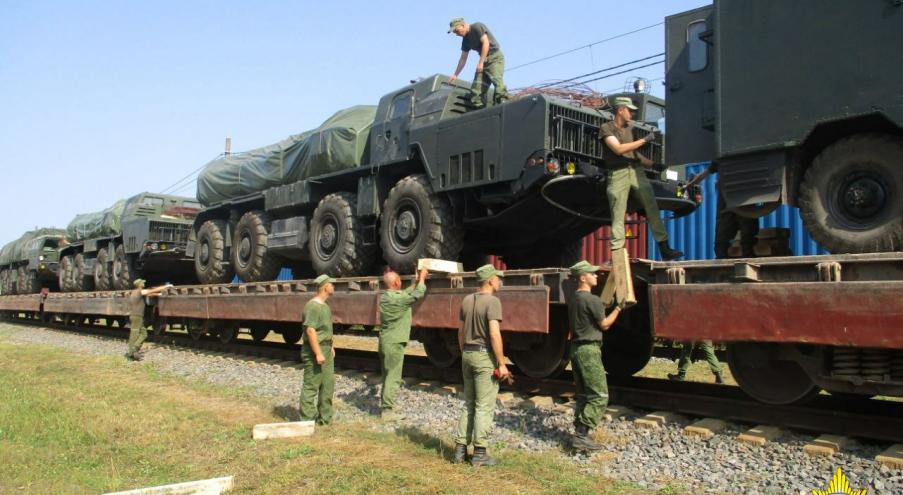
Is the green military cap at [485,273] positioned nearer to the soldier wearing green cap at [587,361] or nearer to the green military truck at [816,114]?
the soldier wearing green cap at [587,361]

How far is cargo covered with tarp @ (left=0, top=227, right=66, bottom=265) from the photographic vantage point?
2598 cm

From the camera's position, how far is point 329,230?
11.0 metres

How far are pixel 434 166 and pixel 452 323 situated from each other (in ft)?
7.00

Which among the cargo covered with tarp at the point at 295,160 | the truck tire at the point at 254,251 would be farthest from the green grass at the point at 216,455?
the cargo covered with tarp at the point at 295,160

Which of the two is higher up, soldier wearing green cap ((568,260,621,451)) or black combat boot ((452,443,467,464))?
soldier wearing green cap ((568,260,621,451))

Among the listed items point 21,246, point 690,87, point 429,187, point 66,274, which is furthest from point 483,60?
point 21,246

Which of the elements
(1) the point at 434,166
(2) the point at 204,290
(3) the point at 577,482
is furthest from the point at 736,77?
(2) the point at 204,290

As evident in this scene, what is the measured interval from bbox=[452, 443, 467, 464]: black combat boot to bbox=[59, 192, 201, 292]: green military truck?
42.7ft

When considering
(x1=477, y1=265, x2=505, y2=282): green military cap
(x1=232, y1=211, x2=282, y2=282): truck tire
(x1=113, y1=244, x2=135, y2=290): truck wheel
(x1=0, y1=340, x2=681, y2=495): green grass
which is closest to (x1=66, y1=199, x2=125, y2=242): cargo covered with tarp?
(x1=113, y1=244, x2=135, y2=290): truck wheel

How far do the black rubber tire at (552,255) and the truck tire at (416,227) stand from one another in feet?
5.05

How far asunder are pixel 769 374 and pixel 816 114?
2.11 meters

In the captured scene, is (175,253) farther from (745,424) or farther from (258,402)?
(745,424)

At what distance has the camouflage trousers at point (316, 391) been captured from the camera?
7324 mm

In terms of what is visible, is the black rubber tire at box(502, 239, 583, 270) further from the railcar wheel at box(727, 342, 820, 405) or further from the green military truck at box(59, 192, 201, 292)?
the green military truck at box(59, 192, 201, 292)
